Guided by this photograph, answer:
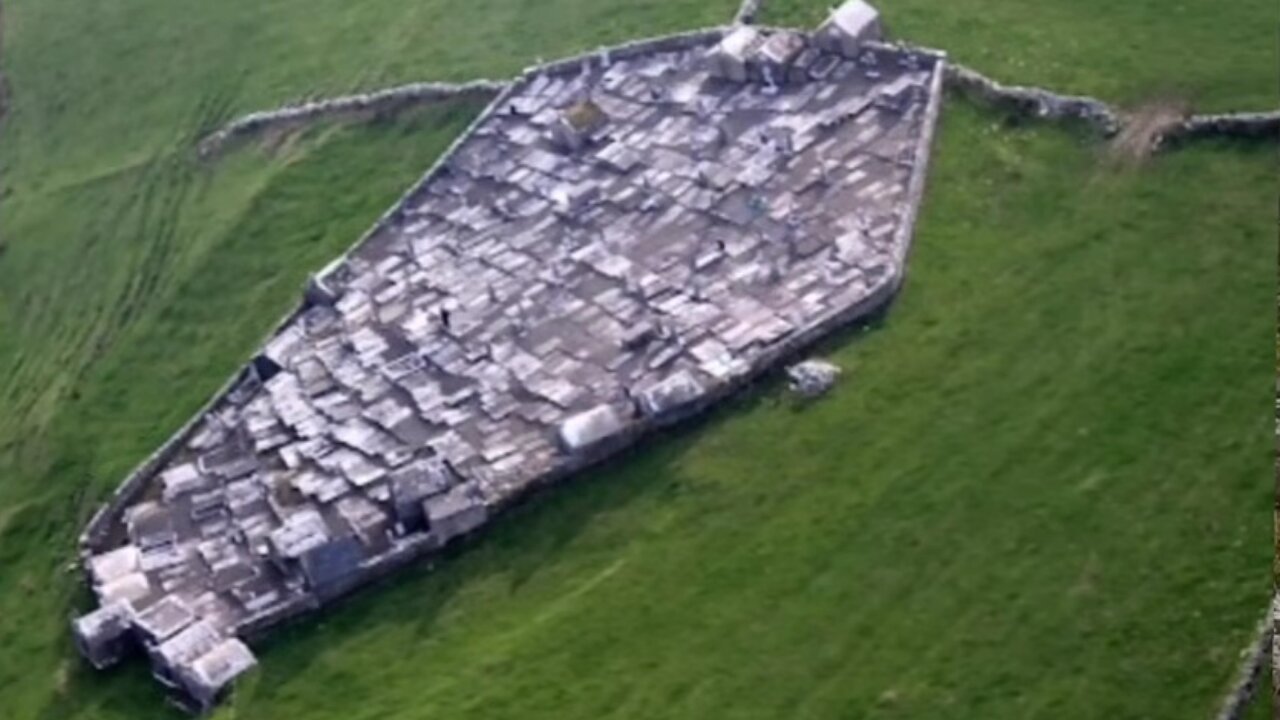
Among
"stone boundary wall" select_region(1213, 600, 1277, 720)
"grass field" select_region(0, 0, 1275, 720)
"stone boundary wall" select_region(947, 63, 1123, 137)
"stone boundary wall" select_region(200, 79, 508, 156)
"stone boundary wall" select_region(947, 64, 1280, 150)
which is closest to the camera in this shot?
"stone boundary wall" select_region(1213, 600, 1277, 720)

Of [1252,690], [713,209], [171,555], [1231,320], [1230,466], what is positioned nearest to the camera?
[1252,690]

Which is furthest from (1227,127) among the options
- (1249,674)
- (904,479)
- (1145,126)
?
(1249,674)

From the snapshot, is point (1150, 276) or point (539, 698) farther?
point (1150, 276)

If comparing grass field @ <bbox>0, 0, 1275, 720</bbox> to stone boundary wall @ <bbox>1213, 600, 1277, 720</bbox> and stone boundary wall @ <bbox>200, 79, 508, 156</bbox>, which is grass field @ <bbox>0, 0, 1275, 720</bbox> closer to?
stone boundary wall @ <bbox>1213, 600, 1277, 720</bbox>

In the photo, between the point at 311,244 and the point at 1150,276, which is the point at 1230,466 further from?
the point at 311,244

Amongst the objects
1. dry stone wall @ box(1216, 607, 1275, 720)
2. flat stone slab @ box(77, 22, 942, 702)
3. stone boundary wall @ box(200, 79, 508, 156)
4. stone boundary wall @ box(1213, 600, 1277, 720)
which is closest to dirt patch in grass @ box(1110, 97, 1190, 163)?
flat stone slab @ box(77, 22, 942, 702)

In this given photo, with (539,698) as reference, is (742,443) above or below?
above

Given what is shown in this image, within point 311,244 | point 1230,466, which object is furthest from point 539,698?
point 311,244

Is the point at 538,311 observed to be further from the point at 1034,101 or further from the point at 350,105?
the point at 350,105
